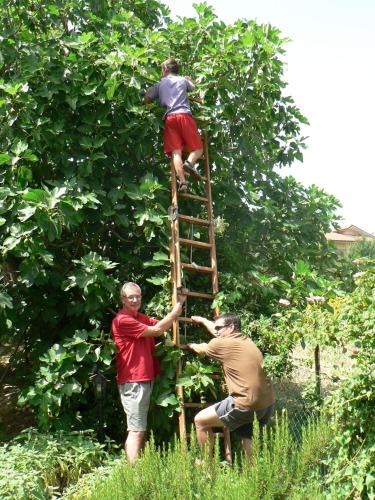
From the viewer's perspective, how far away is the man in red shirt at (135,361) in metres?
4.87

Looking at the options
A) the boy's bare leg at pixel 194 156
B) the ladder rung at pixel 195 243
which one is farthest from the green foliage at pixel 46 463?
the boy's bare leg at pixel 194 156

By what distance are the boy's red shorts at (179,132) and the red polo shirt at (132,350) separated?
1574mm

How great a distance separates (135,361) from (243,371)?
0.91 m

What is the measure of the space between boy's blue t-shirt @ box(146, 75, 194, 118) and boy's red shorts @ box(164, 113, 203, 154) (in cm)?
5

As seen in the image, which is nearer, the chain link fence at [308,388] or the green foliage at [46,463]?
the green foliage at [46,463]

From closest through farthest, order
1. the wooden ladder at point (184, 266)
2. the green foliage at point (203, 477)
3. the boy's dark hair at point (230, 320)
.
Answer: the green foliage at point (203, 477)
the boy's dark hair at point (230, 320)
the wooden ladder at point (184, 266)

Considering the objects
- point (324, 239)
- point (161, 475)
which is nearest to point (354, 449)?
point (161, 475)

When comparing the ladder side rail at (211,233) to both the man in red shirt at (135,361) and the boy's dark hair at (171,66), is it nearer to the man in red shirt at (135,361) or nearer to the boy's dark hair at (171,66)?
the man in red shirt at (135,361)

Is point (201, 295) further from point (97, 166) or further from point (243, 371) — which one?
point (97, 166)

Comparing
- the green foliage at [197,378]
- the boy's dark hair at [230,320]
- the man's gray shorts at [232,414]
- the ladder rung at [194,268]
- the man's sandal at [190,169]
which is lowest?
the man's gray shorts at [232,414]

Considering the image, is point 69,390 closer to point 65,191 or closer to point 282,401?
point 65,191

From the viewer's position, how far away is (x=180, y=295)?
5.18 meters

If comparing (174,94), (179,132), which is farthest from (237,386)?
(174,94)

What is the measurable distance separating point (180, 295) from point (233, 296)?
474 millimetres
